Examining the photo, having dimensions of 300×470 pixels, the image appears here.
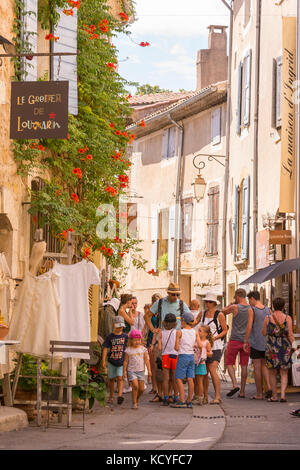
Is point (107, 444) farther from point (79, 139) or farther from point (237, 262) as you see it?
point (237, 262)

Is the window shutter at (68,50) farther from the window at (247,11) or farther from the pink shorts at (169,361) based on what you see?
the window at (247,11)

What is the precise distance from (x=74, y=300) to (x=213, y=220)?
18780mm

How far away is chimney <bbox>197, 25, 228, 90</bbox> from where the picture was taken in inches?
1451

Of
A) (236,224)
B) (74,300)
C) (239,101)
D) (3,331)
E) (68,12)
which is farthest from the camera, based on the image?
(239,101)

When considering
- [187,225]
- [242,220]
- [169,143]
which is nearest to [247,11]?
[242,220]

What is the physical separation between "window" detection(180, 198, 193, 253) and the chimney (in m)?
5.42

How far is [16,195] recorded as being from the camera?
13.7m

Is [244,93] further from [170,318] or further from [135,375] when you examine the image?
[135,375]

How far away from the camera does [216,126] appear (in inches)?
1232

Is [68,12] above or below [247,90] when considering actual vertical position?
below

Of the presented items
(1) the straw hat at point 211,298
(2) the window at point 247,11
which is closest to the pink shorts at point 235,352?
(1) the straw hat at point 211,298

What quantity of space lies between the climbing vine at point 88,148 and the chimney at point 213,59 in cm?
1888
